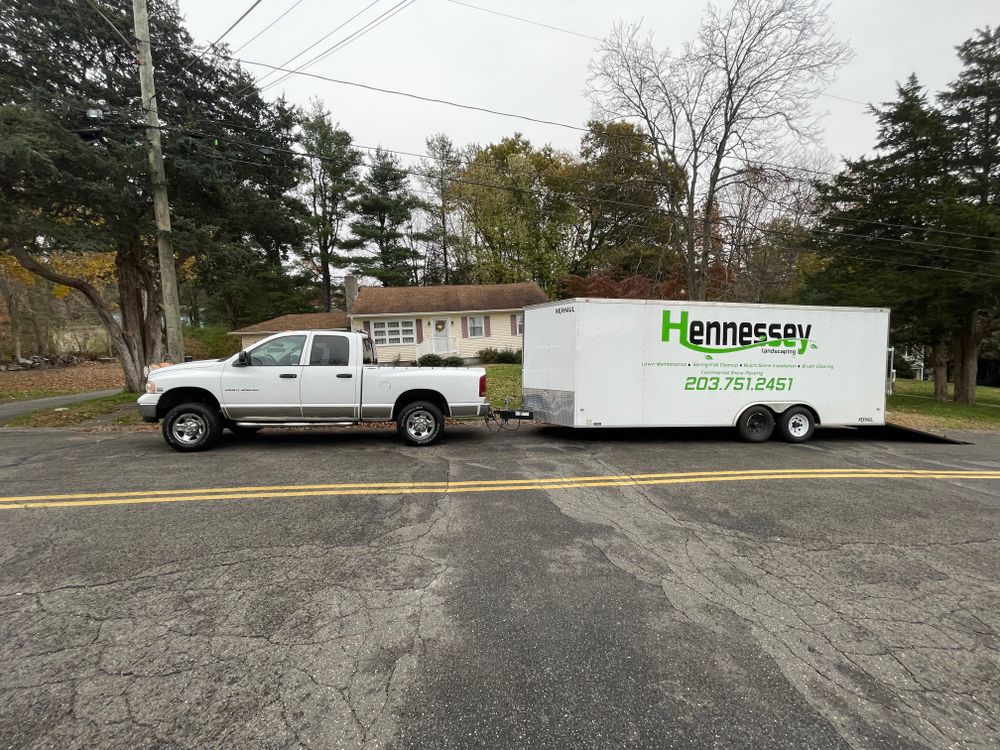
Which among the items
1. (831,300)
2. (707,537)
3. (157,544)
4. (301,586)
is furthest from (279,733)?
(831,300)

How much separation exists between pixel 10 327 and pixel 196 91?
3207cm

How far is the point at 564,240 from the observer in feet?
117

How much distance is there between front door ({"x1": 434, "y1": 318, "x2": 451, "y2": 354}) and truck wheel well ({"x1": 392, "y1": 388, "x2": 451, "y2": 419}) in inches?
749

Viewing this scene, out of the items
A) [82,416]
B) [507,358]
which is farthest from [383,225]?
[82,416]

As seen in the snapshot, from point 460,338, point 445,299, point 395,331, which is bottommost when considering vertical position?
point 460,338

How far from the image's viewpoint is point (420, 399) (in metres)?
8.34

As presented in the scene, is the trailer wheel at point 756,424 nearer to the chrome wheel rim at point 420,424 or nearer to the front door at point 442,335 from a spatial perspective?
the chrome wheel rim at point 420,424

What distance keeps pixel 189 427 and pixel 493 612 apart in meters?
6.77

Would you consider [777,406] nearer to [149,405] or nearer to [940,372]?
[149,405]

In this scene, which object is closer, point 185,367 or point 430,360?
point 185,367

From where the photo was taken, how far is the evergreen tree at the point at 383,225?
118 feet

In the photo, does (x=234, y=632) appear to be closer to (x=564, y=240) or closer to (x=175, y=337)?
(x=175, y=337)

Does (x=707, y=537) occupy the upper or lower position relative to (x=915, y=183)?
lower

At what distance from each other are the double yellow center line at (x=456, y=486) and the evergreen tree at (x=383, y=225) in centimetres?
3242
